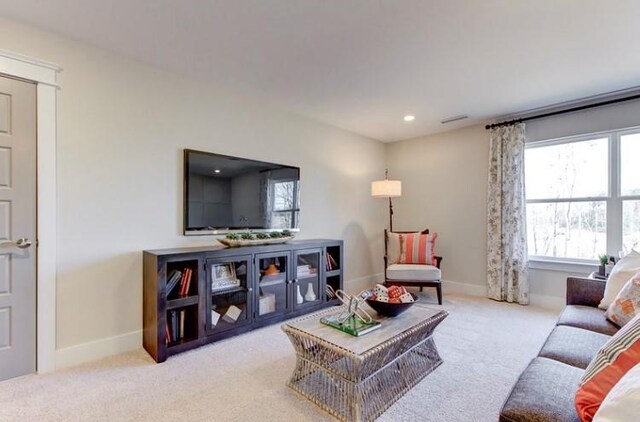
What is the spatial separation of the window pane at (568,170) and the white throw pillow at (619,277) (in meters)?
1.59

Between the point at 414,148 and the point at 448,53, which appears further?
the point at 414,148

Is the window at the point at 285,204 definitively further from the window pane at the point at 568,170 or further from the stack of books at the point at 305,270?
the window pane at the point at 568,170

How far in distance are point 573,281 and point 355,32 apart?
2562mm

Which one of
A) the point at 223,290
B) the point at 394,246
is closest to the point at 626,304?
the point at 394,246

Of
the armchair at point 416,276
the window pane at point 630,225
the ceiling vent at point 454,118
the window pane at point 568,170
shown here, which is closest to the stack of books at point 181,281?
the armchair at point 416,276

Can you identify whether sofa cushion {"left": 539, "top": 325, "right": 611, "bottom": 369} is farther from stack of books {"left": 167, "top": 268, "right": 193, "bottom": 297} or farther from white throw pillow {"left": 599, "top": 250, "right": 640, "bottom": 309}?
stack of books {"left": 167, "top": 268, "right": 193, "bottom": 297}

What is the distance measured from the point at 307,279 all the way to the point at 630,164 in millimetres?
3616

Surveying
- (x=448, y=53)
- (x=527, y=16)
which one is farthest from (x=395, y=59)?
(x=527, y=16)

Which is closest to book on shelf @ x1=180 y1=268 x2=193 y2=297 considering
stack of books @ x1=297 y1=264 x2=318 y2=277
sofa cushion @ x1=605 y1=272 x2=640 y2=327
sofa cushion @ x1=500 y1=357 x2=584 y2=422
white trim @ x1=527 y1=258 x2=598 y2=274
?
stack of books @ x1=297 y1=264 x2=318 y2=277

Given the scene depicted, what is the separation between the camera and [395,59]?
2551 millimetres

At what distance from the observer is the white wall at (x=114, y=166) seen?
227cm

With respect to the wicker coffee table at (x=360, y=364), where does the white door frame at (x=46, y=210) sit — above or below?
above

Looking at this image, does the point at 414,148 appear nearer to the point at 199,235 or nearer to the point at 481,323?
the point at 481,323

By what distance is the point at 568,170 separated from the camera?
372 cm
